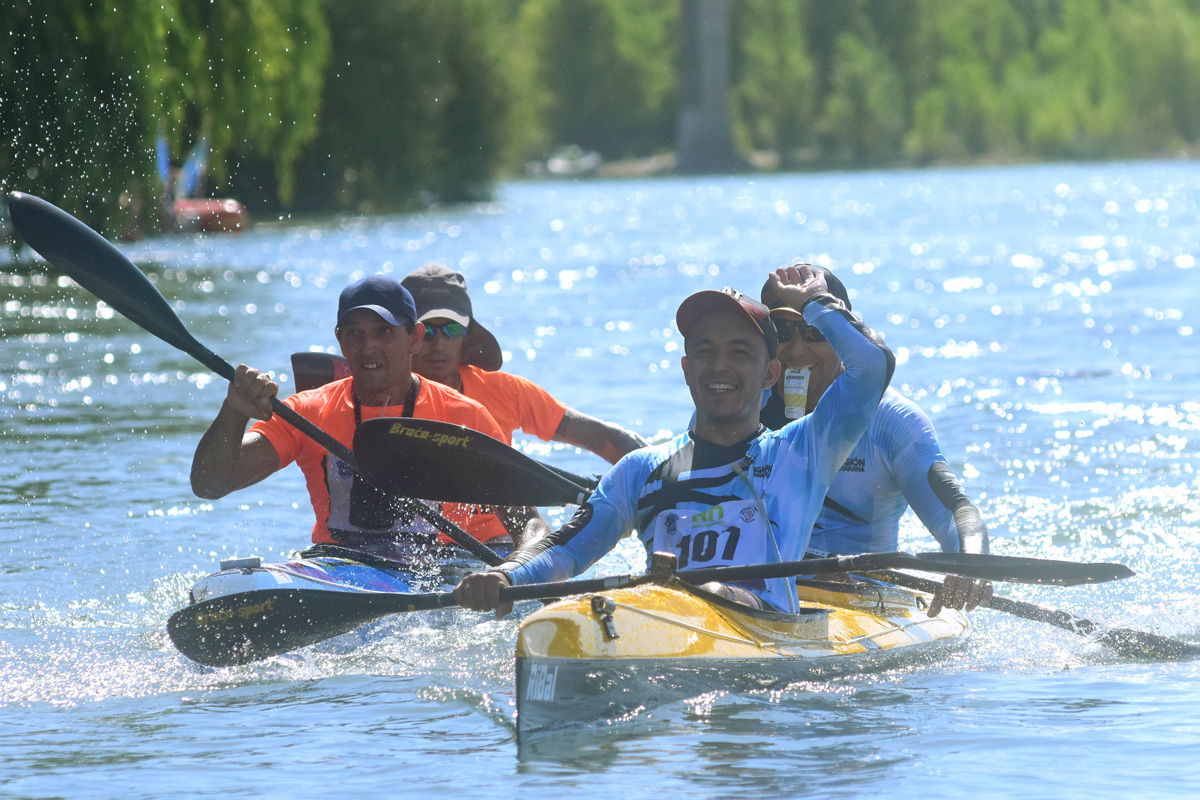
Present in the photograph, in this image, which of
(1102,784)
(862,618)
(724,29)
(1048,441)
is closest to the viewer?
(1102,784)

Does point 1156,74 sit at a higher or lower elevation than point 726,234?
higher

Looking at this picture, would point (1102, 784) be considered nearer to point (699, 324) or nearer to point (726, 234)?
point (699, 324)

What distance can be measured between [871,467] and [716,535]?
1.02 meters

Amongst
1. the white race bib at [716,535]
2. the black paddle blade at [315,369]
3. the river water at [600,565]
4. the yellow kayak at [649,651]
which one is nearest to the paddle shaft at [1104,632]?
the river water at [600,565]

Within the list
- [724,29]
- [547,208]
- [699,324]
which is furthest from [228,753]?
[724,29]

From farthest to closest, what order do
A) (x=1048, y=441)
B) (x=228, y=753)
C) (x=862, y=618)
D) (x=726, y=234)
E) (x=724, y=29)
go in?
(x=724, y=29) → (x=726, y=234) → (x=1048, y=441) → (x=862, y=618) → (x=228, y=753)

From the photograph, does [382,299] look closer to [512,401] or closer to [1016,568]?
[512,401]

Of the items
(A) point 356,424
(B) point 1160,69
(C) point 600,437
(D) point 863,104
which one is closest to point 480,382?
(C) point 600,437

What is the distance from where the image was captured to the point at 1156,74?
7656 centimetres

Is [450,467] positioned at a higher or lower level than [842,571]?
higher

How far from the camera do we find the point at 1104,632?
19.3 ft

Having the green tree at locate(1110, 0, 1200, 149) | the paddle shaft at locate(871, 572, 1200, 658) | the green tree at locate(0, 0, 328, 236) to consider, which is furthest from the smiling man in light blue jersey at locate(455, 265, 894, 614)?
the green tree at locate(1110, 0, 1200, 149)

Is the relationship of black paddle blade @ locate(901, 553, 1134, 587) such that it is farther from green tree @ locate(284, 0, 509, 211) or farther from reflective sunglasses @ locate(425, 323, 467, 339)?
green tree @ locate(284, 0, 509, 211)

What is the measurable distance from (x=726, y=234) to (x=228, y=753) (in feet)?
98.8
